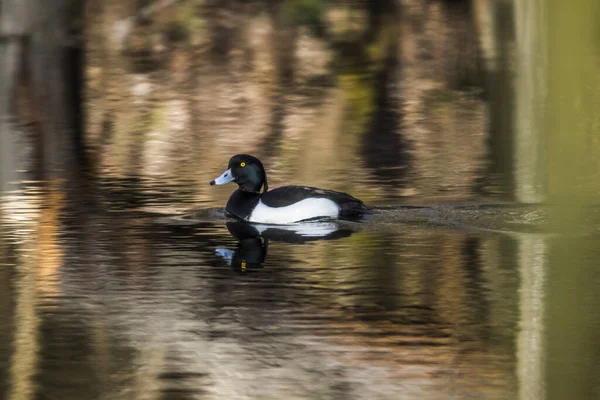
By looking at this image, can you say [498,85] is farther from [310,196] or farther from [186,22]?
[186,22]

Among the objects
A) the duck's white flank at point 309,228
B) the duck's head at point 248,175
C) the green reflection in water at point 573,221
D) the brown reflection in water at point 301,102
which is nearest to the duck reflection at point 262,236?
the duck's white flank at point 309,228

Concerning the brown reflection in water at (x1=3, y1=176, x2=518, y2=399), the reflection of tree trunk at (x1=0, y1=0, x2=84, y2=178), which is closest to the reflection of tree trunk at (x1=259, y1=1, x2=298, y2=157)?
the reflection of tree trunk at (x1=0, y1=0, x2=84, y2=178)

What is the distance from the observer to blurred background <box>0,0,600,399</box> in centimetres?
838

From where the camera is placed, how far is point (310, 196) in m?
13.3

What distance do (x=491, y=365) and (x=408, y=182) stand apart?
23.7 ft

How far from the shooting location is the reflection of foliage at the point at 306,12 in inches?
1529

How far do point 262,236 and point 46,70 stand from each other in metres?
17.4

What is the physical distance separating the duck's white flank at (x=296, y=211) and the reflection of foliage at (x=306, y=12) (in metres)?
23.5

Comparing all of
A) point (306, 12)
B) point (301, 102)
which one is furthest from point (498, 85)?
point (306, 12)

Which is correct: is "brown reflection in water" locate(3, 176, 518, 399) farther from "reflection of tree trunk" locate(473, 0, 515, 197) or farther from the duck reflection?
"reflection of tree trunk" locate(473, 0, 515, 197)

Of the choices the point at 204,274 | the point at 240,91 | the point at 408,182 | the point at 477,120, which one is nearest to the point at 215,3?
the point at 240,91

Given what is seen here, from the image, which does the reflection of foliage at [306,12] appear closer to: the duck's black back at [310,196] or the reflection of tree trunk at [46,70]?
the reflection of tree trunk at [46,70]

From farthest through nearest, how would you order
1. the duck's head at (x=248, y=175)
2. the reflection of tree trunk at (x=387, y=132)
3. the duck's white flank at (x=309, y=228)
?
the reflection of tree trunk at (x=387, y=132) → the duck's head at (x=248, y=175) → the duck's white flank at (x=309, y=228)

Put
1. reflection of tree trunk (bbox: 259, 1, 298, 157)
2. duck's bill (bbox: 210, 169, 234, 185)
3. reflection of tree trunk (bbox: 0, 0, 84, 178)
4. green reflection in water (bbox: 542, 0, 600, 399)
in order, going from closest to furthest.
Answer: green reflection in water (bbox: 542, 0, 600, 399) → duck's bill (bbox: 210, 169, 234, 185) → reflection of tree trunk (bbox: 259, 1, 298, 157) → reflection of tree trunk (bbox: 0, 0, 84, 178)
